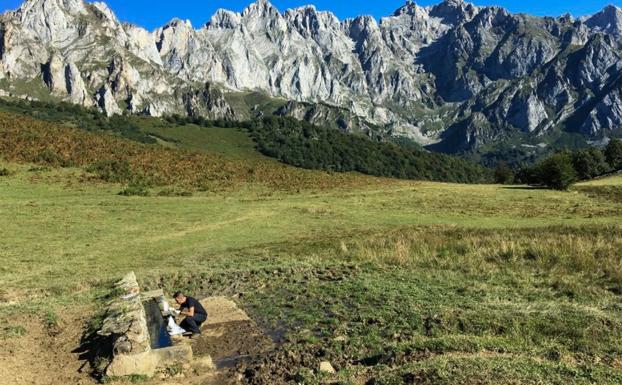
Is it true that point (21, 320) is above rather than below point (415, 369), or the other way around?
below

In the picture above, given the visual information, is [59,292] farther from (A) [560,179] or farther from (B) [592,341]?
(A) [560,179]

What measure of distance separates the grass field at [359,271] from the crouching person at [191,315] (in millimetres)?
2200

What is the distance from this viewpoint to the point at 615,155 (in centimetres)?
14625

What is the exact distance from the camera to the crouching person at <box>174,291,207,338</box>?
56.5 feet

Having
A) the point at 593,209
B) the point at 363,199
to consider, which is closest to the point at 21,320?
the point at 363,199

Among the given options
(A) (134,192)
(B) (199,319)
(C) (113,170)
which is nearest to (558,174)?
(A) (134,192)

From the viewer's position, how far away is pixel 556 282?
20391mm

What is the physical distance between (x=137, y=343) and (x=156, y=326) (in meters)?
2.93

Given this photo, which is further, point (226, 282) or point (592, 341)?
point (226, 282)

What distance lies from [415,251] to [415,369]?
1741cm

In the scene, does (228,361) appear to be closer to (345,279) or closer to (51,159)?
(345,279)

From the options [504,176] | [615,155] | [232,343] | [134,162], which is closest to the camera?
[232,343]

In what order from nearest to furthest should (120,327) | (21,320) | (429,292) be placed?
1. (120,327)
2. (21,320)
3. (429,292)

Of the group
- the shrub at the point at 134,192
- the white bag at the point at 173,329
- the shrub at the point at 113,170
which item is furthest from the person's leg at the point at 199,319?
the shrub at the point at 113,170
